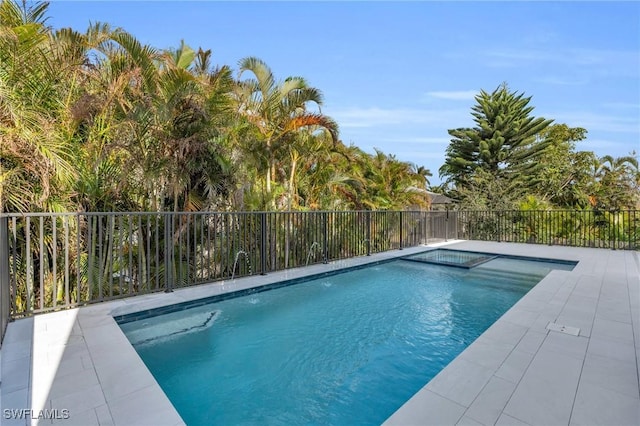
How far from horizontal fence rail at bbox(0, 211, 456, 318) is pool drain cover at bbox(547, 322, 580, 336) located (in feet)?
13.7

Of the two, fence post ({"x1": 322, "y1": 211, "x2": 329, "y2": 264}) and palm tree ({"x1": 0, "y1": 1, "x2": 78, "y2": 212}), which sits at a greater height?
palm tree ({"x1": 0, "y1": 1, "x2": 78, "y2": 212})

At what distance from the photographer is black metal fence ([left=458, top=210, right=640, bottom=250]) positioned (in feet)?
36.9

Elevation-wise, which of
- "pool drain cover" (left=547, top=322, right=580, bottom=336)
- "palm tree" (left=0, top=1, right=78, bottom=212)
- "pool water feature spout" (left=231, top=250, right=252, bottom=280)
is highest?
"palm tree" (left=0, top=1, right=78, bottom=212)

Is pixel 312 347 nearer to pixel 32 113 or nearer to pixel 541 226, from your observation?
pixel 32 113

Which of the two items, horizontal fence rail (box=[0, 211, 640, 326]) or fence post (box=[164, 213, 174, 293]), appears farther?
fence post (box=[164, 213, 174, 293])

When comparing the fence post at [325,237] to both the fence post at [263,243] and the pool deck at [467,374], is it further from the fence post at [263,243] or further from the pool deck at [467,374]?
the pool deck at [467,374]

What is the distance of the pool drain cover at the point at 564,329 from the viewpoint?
320 cm

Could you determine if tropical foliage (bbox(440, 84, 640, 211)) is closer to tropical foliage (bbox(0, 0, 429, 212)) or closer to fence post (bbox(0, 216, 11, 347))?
tropical foliage (bbox(0, 0, 429, 212))

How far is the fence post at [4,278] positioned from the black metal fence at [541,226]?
12.7 meters

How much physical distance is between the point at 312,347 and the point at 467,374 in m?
1.48

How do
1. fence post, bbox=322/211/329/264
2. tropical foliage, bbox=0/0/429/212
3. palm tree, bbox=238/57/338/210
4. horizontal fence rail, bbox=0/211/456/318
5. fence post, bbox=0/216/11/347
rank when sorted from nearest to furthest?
fence post, bbox=0/216/11/347
tropical foliage, bbox=0/0/429/212
horizontal fence rail, bbox=0/211/456/318
palm tree, bbox=238/57/338/210
fence post, bbox=322/211/329/264

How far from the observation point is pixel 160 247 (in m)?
5.39

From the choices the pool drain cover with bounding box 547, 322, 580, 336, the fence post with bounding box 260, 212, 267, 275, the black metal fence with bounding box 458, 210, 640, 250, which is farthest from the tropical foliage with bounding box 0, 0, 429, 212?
the black metal fence with bounding box 458, 210, 640, 250

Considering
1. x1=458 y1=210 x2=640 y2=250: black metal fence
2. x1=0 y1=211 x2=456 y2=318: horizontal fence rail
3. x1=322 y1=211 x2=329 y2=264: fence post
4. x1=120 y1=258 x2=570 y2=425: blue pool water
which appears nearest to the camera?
x1=120 y1=258 x2=570 y2=425: blue pool water
